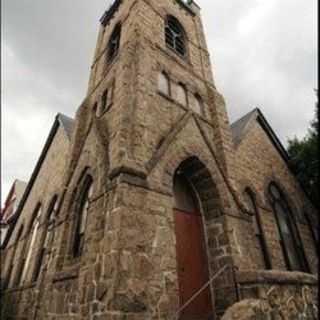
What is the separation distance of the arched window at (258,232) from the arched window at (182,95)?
399 cm

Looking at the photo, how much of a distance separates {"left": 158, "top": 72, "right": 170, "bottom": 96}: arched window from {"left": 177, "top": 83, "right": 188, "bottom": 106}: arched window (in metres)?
0.46

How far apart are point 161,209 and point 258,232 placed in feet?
16.4

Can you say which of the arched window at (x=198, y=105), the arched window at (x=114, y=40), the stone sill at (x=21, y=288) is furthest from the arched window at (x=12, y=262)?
the arched window at (x=198, y=105)

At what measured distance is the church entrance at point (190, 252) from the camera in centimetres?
558

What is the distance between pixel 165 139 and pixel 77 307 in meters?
4.11

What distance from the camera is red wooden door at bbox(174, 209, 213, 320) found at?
556 centimetres

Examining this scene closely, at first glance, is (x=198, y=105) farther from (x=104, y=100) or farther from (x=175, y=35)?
(x=175, y=35)

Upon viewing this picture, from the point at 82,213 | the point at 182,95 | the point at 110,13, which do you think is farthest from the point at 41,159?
the point at 182,95

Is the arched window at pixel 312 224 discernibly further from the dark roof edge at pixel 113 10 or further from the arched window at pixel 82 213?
the dark roof edge at pixel 113 10

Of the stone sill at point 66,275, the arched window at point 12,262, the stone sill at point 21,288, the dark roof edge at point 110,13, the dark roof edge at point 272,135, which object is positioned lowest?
the stone sill at point 66,275

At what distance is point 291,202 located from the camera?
1098cm

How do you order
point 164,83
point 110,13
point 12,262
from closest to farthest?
point 164,83 → point 12,262 → point 110,13

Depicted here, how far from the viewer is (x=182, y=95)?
8578mm

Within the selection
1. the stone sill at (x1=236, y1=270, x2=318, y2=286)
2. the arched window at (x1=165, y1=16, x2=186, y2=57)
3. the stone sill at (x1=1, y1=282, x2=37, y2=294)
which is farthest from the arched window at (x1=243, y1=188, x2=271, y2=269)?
the stone sill at (x1=1, y1=282, x2=37, y2=294)
